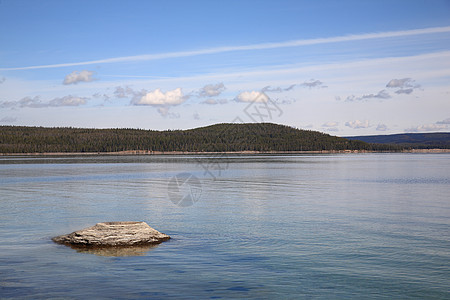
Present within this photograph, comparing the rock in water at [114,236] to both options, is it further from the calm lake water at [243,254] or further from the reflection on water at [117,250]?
the calm lake water at [243,254]

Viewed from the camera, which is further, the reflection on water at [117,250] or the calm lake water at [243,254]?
the reflection on water at [117,250]

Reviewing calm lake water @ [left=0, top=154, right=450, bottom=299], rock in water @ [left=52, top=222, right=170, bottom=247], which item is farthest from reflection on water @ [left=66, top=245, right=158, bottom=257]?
rock in water @ [left=52, top=222, right=170, bottom=247]

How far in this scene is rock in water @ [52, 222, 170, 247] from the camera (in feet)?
57.7

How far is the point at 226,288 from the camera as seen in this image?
41.7 feet

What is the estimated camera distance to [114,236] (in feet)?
57.8

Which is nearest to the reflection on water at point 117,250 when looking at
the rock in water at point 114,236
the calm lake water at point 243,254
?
the calm lake water at point 243,254

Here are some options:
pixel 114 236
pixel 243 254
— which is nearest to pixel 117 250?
pixel 114 236

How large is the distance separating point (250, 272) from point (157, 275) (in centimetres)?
285

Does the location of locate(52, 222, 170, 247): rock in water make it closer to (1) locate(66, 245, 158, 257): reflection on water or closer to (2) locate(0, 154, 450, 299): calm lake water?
(1) locate(66, 245, 158, 257): reflection on water

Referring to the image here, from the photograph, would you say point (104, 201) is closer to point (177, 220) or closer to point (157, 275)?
point (177, 220)

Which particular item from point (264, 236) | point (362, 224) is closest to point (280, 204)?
point (362, 224)

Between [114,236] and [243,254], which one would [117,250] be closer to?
[114,236]

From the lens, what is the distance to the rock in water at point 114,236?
1760 cm

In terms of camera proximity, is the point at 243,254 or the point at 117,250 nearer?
the point at 243,254
